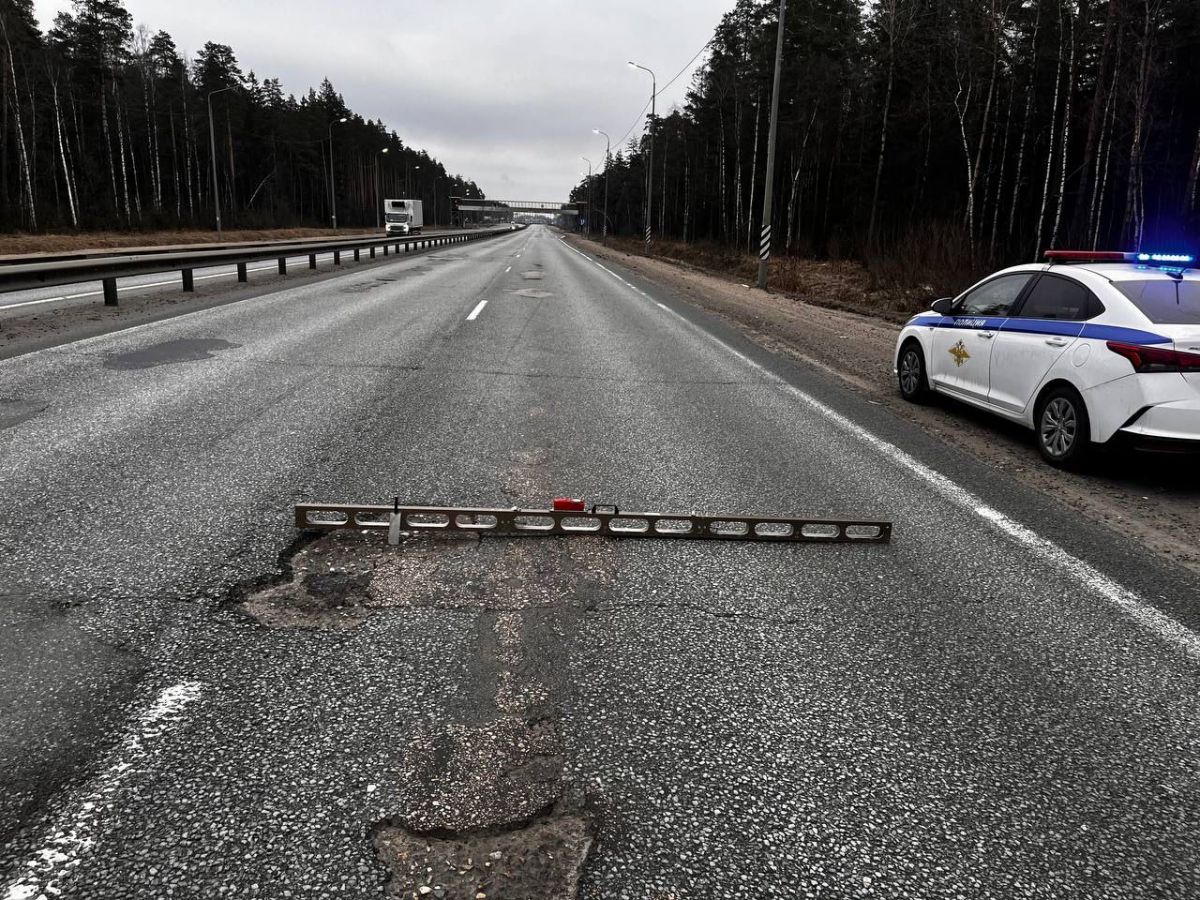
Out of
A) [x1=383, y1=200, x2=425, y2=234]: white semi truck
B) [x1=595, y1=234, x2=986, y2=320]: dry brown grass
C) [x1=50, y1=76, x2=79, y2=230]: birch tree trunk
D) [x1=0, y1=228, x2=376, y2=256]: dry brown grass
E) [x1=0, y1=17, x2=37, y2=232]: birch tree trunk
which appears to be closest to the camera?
[x1=595, y1=234, x2=986, y2=320]: dry brown grass

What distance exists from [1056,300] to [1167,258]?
2.75 feet

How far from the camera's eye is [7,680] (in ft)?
9.71

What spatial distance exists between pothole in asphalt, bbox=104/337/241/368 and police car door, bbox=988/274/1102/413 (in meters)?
8.96

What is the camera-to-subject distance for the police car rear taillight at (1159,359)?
5.61 meters

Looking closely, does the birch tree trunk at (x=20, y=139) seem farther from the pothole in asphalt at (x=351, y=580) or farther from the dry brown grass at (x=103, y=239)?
the pothole in asphalt at (x=351, y=580)

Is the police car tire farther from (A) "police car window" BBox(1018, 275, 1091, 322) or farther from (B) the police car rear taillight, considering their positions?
(A) "police car window" BBox(1018, 275, 1091, 322)

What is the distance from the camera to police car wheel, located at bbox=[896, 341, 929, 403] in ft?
29.3

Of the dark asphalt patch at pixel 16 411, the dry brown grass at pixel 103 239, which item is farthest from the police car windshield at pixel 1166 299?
the dry brown grass at pixel 103 239

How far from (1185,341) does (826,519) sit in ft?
10.5

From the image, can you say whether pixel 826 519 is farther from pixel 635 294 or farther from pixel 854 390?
pixel 635 294

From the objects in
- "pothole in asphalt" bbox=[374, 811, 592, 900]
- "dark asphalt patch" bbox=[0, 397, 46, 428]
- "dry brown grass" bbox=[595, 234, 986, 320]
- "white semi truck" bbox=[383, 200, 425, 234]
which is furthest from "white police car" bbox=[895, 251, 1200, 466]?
"white semi truck" bbox=[383, 200, 425, 234]

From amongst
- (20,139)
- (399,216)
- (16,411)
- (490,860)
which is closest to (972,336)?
(490,860)

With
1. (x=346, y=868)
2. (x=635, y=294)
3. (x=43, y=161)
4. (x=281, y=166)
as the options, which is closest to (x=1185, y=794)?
(x=346, y=868)

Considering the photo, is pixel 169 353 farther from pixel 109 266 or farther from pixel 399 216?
pixel 399 216
